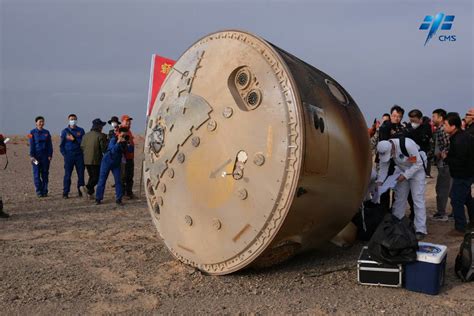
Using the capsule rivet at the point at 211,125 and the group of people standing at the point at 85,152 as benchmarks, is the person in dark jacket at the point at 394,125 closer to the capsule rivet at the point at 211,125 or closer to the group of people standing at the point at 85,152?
the capsule rivet at the point at 211,125

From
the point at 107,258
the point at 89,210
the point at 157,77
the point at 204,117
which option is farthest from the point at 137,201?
the point at 204,117

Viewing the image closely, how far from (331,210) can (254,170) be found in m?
1.19

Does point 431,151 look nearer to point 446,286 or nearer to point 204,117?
point 446,286

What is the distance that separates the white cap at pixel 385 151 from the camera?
678 cm

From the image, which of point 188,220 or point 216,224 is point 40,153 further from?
point 216,224

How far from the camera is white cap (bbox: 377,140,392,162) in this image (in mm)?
6777

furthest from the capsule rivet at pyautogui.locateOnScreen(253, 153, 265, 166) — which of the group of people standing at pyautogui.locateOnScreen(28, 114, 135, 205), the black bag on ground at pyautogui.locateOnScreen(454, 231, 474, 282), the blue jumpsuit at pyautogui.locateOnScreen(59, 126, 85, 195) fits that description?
the blue jumpsuit at pyautogui.locateOnScreen(59, 126, 85, 195)

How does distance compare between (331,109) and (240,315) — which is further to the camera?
(331,109)

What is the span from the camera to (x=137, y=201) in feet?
35.8

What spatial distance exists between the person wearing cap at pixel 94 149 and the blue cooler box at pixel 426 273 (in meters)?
7.99

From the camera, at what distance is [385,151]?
6793 mm

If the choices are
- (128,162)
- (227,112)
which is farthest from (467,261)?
(128,162)

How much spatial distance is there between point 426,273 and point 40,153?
9.52 m

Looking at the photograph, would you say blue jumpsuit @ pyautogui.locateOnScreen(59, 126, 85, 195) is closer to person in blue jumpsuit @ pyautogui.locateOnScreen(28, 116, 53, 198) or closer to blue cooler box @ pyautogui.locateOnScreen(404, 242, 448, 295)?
person in blue jumpsuit @ pyautogui.locateOnScreen(28, 116, 53, 198)
